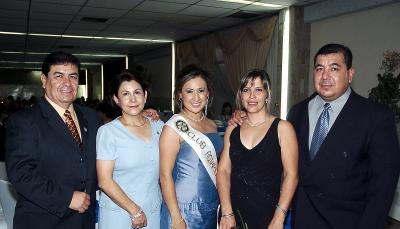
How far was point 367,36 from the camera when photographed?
170 inches

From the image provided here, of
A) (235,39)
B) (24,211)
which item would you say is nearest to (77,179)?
(24,211)

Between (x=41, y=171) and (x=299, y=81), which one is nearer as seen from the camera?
(x=41, y=171)

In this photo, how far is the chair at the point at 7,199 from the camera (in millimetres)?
2067

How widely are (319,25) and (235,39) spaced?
1.81m

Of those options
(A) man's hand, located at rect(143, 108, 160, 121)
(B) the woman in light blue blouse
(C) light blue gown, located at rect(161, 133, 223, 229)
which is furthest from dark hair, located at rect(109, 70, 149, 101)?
(C) light blue gown, located at rect(161, 133, 223, 229)

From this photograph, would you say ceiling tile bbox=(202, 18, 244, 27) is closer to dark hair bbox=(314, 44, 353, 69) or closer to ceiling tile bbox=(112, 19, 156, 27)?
ceiling tile bbox=(112, 19, 156, 27)

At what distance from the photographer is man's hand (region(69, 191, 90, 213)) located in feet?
5.06

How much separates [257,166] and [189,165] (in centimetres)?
33

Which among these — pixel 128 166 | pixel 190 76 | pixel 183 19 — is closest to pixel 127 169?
pixel 128 166

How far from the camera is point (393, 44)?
3975 millimetres

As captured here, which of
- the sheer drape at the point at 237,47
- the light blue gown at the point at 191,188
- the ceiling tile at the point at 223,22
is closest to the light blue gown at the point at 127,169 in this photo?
the light blue gown at the point at 191,188

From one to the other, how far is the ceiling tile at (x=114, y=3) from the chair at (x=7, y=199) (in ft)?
10.7

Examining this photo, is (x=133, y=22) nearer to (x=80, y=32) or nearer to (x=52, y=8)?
(x=52, y=8)

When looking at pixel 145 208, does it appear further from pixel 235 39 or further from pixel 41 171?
pixel 235 39
